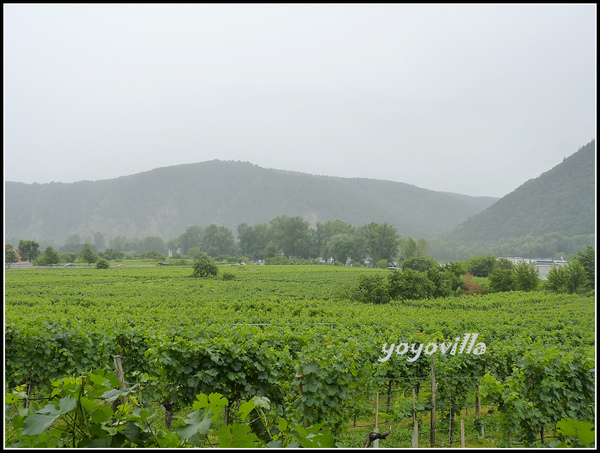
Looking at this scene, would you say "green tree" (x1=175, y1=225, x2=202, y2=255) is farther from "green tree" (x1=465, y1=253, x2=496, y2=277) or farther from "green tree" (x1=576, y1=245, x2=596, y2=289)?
"green tree" (x1=576, y1=245, x2=596, y2=289)

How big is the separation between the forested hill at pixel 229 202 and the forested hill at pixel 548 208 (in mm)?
48981

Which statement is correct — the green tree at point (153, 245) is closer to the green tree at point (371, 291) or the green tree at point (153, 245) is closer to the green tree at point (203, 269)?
the green tree at point (203, 269)

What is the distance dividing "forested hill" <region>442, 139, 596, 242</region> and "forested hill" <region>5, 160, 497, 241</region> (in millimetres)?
48981

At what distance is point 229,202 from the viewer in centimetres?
13675

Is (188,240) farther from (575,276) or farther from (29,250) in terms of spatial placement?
(575,276)

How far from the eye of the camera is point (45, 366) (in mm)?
4652

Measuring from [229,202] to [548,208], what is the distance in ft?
382

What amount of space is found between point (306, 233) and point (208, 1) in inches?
3012

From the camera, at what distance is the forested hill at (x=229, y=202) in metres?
118

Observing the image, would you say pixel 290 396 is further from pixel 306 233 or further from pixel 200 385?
pixel 306 233

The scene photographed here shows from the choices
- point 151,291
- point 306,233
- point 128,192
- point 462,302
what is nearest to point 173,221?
point 128,192

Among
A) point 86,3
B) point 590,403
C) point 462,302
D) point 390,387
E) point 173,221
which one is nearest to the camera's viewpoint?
point 86,3

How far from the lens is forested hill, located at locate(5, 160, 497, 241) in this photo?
118 meters

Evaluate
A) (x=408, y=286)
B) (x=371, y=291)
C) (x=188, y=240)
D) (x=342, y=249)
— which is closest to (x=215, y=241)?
(x=188, y=240)
